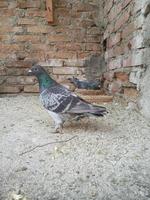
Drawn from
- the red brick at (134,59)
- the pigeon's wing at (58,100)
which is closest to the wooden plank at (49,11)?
the red brick at (134,59)

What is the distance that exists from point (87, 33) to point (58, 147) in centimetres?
299

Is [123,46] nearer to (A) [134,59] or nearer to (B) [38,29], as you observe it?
(A) [134,59]

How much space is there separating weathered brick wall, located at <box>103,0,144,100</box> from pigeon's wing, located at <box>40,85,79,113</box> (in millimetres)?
764

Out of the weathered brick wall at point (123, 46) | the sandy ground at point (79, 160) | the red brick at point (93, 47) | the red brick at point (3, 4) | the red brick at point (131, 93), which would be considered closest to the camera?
the sandy ground at point (79, 160)

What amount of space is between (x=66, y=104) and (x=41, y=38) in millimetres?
2536

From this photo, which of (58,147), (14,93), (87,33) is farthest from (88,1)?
(58,147)

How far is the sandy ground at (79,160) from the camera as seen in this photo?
1481mm

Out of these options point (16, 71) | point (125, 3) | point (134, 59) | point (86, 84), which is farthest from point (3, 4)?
point (134, 59)

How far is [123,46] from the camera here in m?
3.35

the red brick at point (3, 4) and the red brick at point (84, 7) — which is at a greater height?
the red brick at point (3, 4)

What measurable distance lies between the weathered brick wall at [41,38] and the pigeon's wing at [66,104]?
220 centimetres

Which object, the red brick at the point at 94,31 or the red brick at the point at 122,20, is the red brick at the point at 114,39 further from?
the red brick at the point at 94,31

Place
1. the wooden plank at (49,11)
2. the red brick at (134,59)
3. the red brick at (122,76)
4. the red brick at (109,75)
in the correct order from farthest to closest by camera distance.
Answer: the wooden plank at (49,11)
the red brick at (109,75)
the red brick at (122,76)
the red brick at (134,59)

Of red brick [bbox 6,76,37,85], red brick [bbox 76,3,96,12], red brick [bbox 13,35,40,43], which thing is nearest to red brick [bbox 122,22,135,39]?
red brick [bbox 76,3,96,12]
